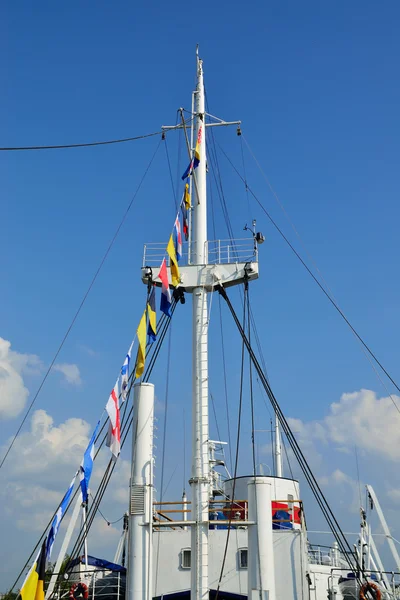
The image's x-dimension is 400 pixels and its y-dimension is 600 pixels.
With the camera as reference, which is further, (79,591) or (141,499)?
(79,591)

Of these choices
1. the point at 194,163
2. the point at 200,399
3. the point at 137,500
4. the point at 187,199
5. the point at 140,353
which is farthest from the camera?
the point at 194,163

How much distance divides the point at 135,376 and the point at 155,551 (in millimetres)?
5988

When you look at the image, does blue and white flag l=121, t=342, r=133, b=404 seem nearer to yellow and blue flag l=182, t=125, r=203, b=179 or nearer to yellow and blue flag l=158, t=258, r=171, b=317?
yellow and blue flag l=158, t=258, r=171, b=317

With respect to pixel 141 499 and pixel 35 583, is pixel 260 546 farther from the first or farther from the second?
pixel 35 583

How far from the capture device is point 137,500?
1416 cm

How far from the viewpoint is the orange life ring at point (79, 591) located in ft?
60.4

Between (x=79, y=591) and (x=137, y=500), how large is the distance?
21.3 feet

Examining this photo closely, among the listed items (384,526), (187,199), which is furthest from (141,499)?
(384,526)

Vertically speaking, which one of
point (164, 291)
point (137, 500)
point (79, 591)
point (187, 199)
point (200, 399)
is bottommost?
point (79, 591)

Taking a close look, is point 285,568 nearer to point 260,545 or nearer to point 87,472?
point 260,545

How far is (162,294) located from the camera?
16.8 meters

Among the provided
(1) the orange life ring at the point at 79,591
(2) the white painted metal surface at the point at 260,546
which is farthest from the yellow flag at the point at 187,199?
(1) the orange life ring at the point at 79,591

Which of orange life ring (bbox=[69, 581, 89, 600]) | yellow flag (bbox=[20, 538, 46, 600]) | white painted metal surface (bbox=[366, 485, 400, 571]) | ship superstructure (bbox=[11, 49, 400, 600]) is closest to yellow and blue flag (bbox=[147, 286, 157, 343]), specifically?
ship superstructure (bbox=[11, 49, 400, 600])

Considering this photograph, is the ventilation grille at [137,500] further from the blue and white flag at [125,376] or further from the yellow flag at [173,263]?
the yellow flag at [173,263]
